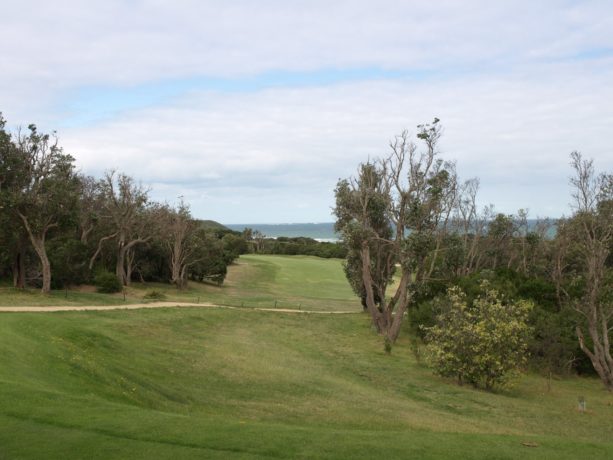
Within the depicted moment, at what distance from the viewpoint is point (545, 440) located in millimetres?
13461

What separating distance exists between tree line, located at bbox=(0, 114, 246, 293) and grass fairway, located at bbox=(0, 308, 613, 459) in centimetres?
1009

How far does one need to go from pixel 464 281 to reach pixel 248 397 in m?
29.7

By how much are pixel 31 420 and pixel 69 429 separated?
2.95 ft

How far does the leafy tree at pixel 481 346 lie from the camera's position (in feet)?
94.4

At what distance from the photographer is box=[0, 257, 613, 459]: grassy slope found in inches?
422

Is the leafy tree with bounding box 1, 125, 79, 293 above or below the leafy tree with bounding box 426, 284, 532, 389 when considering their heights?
above

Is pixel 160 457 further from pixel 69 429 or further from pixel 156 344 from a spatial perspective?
pixel 156 344

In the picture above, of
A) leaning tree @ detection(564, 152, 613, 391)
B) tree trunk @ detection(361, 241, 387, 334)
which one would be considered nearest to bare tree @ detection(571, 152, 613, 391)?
leaning tree @ detection(564, 152, 613, 391)

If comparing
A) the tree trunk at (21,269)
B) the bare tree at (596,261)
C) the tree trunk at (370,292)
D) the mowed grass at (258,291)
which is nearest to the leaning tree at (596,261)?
the bare tree at (596,261)

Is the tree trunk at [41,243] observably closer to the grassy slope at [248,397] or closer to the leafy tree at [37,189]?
the leafy tree at [37,189]

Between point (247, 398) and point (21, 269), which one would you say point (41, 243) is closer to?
point (21, 269)

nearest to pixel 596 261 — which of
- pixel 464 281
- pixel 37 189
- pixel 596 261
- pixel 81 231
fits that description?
pixel 596 261

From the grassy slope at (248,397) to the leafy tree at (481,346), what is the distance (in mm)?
1136

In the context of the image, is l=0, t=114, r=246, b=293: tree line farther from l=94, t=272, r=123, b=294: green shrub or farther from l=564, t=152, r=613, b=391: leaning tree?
l=564, t=152, r=613, b=391: leaning tree
